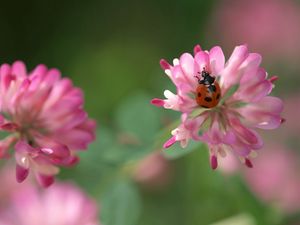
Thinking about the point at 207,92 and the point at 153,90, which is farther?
the point at 153,90

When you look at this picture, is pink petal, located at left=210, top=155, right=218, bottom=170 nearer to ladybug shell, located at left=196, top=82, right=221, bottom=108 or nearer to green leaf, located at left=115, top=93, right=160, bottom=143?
ladybug shell, located at left=196, top=82, right=221, bottom=108

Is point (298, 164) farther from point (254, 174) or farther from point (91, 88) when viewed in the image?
point (91, 88)

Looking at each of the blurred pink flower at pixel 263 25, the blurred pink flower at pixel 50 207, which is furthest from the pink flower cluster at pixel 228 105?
the blurred pink flower at pixel 263 25

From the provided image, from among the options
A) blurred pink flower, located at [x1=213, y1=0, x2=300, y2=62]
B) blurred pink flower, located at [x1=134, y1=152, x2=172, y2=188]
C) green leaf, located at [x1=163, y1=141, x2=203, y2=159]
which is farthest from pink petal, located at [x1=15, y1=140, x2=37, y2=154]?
blurred pink flower, located at [x1=213, y1=0, x2=300, y2=62]

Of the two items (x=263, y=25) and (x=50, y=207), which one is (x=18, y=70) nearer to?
(x=50, y=207)

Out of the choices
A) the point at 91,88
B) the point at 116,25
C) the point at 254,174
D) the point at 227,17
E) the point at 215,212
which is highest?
the point at 116,25

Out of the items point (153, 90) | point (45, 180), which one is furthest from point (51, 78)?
point (153, 90)

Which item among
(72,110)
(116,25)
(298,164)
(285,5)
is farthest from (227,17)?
(72,110)
